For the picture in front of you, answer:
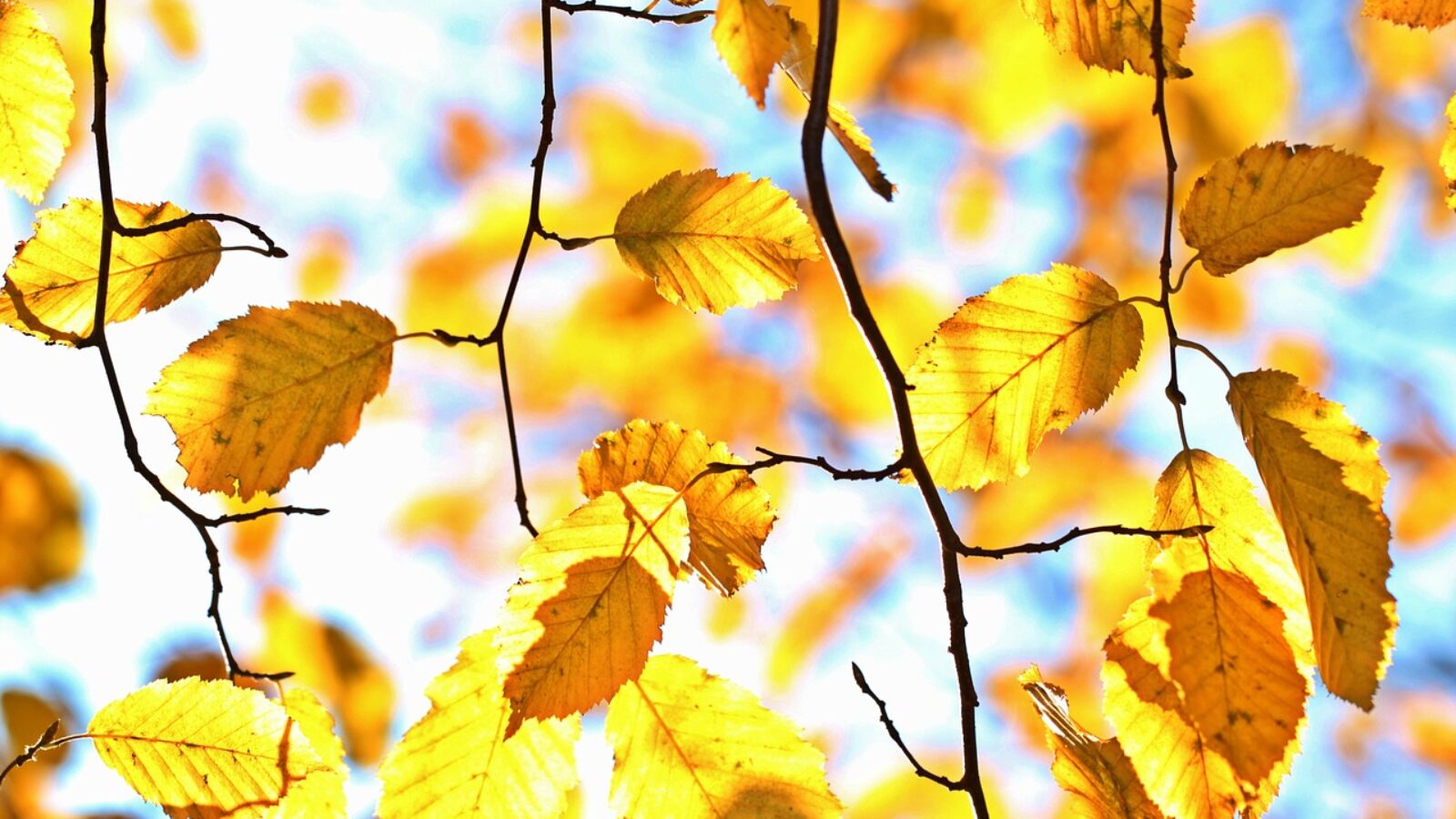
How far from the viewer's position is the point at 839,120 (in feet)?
1.59

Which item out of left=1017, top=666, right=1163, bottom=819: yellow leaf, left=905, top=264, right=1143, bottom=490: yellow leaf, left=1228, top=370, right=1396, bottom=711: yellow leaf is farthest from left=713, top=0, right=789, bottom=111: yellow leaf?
left=1017, top=666, right=1163, bottom=819: yellow leaf

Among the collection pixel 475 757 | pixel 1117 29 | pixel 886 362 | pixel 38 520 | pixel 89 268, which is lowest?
pixel 475 757

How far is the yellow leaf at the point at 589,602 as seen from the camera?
47cm

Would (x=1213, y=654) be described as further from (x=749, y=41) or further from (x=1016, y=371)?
(x=749, y=41)

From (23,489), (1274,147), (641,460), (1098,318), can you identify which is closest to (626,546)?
(641,460)

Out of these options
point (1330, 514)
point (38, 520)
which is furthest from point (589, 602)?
point (38, 520)

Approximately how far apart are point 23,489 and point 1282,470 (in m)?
3.07

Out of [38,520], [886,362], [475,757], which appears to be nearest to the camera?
[886,362]

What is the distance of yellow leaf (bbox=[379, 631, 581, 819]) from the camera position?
51 centimetres

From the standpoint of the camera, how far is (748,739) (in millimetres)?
529

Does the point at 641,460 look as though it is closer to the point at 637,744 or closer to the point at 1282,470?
the point at 637,744

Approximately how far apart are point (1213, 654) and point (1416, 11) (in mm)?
352

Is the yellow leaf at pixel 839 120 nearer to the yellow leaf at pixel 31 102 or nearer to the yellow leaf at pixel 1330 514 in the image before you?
the yellow leaf at pixel 1330 514

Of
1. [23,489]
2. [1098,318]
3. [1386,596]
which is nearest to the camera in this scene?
[1386,596]
